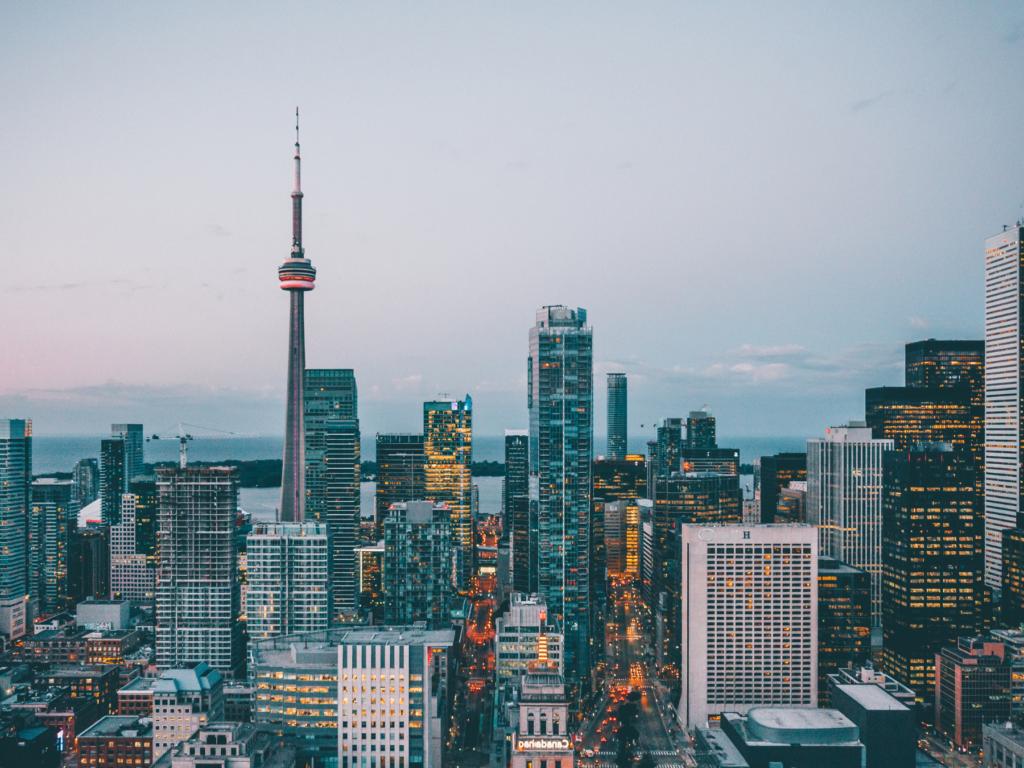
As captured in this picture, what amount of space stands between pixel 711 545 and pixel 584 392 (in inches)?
1359

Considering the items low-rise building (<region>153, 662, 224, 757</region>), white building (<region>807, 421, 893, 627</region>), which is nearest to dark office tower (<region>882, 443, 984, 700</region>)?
white building (<region>807, 421, 893, 627</region>)

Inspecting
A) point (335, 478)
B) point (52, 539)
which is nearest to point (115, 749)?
point (335, 478)

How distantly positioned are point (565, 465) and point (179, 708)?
65250 millimetres

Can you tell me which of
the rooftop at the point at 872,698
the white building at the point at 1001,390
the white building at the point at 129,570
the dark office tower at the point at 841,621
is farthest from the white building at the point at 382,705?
the white building at the point at 1001,390

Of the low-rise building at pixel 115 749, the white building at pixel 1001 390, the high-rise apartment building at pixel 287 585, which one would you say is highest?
the white building at pixel 1001 390

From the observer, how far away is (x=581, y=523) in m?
130

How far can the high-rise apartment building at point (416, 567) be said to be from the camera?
13512cm

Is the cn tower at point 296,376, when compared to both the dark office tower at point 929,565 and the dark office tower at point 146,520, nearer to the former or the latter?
the dark office tower at point 146,520

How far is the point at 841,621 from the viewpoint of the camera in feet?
381

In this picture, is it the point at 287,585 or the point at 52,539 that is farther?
the point at 52,539

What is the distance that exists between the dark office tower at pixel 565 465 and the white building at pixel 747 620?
830 inches

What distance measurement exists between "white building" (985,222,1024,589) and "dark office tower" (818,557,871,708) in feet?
181

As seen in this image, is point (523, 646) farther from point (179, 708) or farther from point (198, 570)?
point (198, 570)

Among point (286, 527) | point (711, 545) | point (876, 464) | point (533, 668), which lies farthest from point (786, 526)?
point (286, 527)
